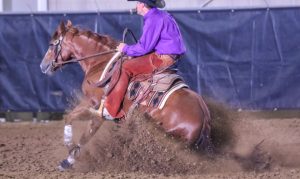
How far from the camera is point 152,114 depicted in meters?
7.64

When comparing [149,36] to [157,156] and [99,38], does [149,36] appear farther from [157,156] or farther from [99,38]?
[157,156]

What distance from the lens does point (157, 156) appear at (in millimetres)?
7680

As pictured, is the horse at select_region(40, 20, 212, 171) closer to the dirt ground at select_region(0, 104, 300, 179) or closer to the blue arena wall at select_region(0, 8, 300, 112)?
the dirt ground at select_region(0, 104, 300, 179)

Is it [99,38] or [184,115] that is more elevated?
[99,38]

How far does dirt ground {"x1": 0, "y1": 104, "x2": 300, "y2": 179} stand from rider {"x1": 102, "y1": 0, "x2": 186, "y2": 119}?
0.33 metres

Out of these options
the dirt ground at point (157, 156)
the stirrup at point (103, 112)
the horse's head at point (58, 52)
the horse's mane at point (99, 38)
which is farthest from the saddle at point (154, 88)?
the horse's head at point (58, 52)

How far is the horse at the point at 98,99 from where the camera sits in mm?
7422

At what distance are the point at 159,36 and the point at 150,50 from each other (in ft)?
0.62

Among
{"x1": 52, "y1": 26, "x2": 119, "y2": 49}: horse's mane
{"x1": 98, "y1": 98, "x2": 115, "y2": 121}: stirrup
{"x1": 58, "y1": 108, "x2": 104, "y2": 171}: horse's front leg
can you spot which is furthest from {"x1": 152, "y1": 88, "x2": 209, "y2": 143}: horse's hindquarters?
{"x1": 52, "y1": 26, "x2": 119, "y2": 49}: horse's mane

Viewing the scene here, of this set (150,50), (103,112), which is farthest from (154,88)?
(103,112)

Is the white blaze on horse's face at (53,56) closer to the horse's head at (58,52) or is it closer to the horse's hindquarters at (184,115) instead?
the horse's head at (58,52)

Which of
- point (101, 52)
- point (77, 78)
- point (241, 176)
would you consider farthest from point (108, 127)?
point (77, 78)

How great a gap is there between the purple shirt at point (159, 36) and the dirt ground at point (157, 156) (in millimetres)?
763

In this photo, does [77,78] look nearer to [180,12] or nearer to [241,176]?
[180,12]
